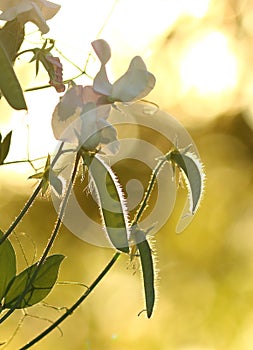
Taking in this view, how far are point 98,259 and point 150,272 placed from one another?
267cm

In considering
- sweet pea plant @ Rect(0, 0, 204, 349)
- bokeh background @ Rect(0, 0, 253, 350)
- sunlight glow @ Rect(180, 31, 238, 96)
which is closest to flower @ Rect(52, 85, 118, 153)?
sweet pea plant @ Rect(0, 0, 204, 349)

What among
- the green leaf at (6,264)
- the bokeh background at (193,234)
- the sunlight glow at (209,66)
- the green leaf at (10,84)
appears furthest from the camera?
the sunlight glow at (209,66)

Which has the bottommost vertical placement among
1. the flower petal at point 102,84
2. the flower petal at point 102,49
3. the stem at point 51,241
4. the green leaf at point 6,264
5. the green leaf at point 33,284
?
the green leaf at point 33,284

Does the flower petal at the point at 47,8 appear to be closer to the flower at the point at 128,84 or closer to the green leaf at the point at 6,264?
the flower at the point at 128,84

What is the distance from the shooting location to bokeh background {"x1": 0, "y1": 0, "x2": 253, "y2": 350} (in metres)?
2.90

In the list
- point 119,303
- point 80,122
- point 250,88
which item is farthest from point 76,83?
point 250,88

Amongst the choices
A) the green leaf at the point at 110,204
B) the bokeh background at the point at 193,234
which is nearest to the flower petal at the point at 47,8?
the green leaf at the point at 110,204

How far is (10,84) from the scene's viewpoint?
59 centimetres

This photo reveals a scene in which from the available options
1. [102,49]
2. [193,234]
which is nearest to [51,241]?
[102,49]

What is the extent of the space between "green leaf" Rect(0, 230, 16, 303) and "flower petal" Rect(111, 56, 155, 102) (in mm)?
141

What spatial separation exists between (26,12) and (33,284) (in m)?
0.20

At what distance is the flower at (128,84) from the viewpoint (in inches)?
24.8

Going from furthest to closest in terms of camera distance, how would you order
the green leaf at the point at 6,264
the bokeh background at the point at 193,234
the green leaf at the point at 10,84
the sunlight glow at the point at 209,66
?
1. the sunlight glow at the point at 209,66
2. the bokeh background at the point at 193,234
3. the green leaf at the point at 6,264
4. the green leaf at the point at 10,84

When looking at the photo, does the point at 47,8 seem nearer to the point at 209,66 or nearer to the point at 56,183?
the point at 56,183
